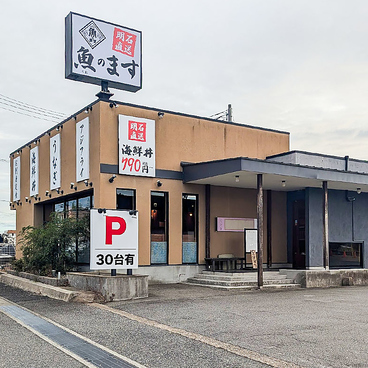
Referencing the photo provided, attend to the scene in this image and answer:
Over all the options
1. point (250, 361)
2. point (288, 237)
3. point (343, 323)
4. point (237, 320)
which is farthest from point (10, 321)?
point (288, 237)

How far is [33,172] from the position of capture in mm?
23250

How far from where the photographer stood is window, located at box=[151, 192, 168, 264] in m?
17.5

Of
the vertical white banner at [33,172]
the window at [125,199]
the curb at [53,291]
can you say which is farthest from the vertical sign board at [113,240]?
the vertical white banner at [33,172]

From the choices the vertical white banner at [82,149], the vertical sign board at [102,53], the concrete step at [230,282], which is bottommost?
the concrete step at [230,282]

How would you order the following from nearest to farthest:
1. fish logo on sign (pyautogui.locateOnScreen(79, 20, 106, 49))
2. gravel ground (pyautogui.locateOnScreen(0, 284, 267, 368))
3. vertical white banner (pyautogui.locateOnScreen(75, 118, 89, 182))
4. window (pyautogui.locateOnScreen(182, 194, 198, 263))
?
gravel ground (pyautogui.locateOnScreen(0, 284, 267, 368))
vertical white banner (pyautogui.locateOnScreen(75, 118, 89, 182))
fish logo on sign (pyautogui.locateOnScreen(79, 20, 106, 49))
window (pyautogui.locateOnScreen(182, 194, 198, 263))

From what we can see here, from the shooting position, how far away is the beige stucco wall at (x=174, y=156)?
1673 cm

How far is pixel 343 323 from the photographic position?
9.69 metres

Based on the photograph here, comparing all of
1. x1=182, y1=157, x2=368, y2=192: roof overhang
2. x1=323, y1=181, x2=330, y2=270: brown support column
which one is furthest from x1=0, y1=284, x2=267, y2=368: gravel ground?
x1=323, y1=181, x2=330, y2=270: brown support column

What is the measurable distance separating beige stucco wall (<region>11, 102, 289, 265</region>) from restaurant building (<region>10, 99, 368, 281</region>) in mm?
37

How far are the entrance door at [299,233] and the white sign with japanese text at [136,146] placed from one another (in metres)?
6.45

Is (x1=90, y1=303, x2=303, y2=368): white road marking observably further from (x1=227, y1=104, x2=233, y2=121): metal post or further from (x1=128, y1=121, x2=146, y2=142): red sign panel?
(x1=227, y1=104, x2=233, y2=121): metal post

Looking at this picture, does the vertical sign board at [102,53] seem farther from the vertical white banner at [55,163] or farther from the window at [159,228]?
the window at [159,228]

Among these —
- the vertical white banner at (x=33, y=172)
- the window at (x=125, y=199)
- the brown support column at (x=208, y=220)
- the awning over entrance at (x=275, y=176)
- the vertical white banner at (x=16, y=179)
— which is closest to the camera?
the awning over entrance at (x=275, y=176)

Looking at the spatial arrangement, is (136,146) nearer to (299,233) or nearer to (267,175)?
(267,175)
